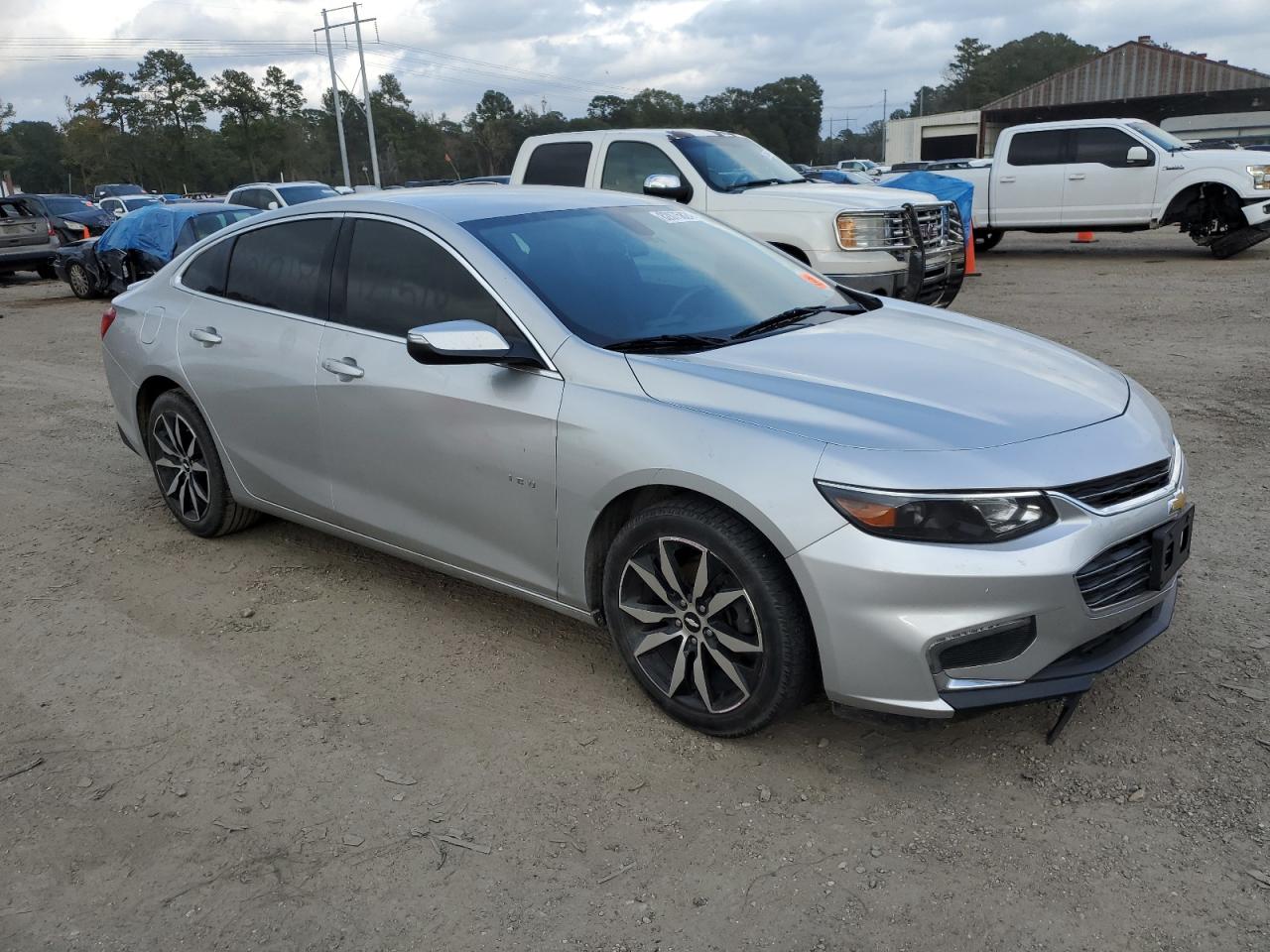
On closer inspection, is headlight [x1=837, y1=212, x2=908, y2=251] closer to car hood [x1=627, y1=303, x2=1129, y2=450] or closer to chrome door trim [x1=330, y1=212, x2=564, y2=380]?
car hood [x1=627, y1=303, x2=1129, y2=450]

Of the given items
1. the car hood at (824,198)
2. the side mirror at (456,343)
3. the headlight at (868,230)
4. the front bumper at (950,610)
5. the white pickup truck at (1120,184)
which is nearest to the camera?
the front bumper at (950,610)

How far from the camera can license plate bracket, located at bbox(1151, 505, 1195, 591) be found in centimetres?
301

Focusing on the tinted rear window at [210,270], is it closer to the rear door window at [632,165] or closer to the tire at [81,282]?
the rear door window at [632,165]

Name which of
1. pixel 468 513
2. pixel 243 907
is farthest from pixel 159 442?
pixel 243 907

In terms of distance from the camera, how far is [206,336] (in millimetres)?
4742

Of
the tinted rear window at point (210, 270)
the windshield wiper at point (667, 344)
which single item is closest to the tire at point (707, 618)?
the windshield wiper at point (667, 344)

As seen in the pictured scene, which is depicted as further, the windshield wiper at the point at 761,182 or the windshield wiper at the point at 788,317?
the windshield wiper at the point at 761,182

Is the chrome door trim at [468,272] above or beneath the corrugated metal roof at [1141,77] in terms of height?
beneath

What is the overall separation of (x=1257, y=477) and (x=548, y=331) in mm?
4024

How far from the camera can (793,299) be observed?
165 inches

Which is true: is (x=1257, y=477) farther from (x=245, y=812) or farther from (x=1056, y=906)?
(x=245, y=812)

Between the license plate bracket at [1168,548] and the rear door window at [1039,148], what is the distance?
1487 cm

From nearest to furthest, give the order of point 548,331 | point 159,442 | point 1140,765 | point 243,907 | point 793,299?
point 243,907 < point 1140,765 < point 548,331 < point 793,299 < point 159,442

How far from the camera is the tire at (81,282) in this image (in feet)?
56.3
